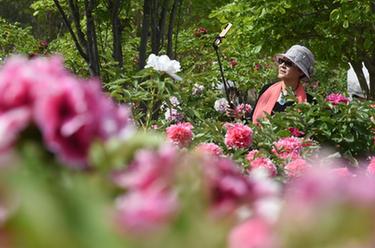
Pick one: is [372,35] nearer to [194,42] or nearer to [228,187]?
[194,42]

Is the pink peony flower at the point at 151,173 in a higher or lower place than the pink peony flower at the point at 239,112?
higher

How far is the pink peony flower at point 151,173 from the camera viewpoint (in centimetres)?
79

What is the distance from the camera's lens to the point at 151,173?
0.80 metres

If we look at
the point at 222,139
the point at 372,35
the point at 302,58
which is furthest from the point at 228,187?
the point at 372,35

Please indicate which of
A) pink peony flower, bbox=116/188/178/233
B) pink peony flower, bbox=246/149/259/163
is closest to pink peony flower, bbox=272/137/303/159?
pink peony flower, bbox=246/149/259/163

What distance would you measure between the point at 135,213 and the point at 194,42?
1001 centimetres

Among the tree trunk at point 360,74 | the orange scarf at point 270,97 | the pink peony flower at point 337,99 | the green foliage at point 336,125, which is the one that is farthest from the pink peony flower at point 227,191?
the tree trunk at point 360,74

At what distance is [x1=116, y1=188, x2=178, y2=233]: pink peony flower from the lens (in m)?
0.67

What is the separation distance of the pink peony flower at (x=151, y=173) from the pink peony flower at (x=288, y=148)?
2.71m

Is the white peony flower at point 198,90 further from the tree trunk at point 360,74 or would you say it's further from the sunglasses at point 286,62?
the tree trunk at point 360,74

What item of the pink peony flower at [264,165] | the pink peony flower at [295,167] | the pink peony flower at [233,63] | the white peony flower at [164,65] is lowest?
the pink peony flower at [233,63]

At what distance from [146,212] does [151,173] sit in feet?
0.34

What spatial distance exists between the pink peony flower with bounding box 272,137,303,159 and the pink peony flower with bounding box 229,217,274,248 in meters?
2.77

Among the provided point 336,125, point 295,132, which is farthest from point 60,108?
point 336,125
